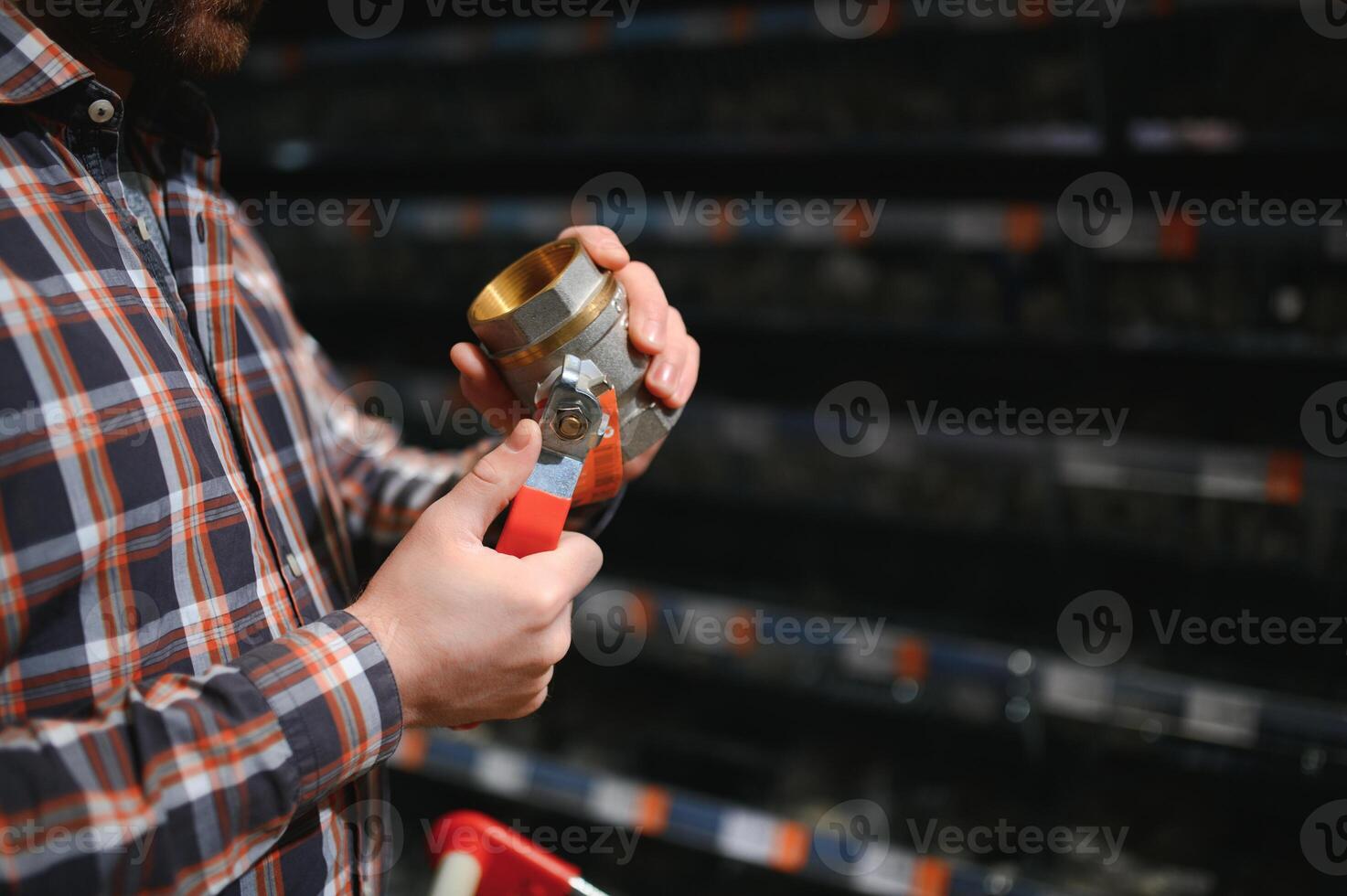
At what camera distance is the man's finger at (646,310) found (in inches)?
35.9

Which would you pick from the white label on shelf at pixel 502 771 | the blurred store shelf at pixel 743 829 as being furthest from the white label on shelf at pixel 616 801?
the white label on shelf at pixel 502 771

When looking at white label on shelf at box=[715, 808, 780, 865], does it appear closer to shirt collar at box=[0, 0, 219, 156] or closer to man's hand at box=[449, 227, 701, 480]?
man's hand at box=[449, 227, 701, 480]

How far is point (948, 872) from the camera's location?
1.70 meters

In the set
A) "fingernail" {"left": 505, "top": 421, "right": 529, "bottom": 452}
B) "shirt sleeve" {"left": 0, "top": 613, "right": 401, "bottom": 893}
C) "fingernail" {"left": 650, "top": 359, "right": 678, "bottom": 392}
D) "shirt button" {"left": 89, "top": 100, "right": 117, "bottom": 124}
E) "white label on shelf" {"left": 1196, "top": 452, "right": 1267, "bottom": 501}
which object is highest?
"white label on shelf" {"left": 1196, "top": 452, "right": 1267, "bottom": 501}

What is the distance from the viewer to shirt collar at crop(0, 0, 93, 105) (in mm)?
725

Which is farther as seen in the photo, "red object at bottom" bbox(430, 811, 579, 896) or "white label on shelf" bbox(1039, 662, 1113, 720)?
"white label on shelf" bbox(1039, 662, 1113, 720)

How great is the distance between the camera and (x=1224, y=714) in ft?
5.23

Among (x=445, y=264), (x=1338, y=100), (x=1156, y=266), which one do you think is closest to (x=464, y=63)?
(x=445, y=264)

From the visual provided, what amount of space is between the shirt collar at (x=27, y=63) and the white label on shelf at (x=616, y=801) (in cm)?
155

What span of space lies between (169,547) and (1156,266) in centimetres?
166

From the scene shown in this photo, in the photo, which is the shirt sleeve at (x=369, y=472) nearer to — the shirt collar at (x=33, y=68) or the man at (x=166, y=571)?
the man at (x=166, y=571)

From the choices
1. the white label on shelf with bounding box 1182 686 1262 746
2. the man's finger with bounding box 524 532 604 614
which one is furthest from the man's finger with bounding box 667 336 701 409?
the white label on shelf with bounding box 1182 686 1262 746

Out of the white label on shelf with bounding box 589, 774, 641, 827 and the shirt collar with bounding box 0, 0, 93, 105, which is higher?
the shirt collar with bounding box 0, 0, 93, 105

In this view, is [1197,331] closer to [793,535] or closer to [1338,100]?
[1338,100]
